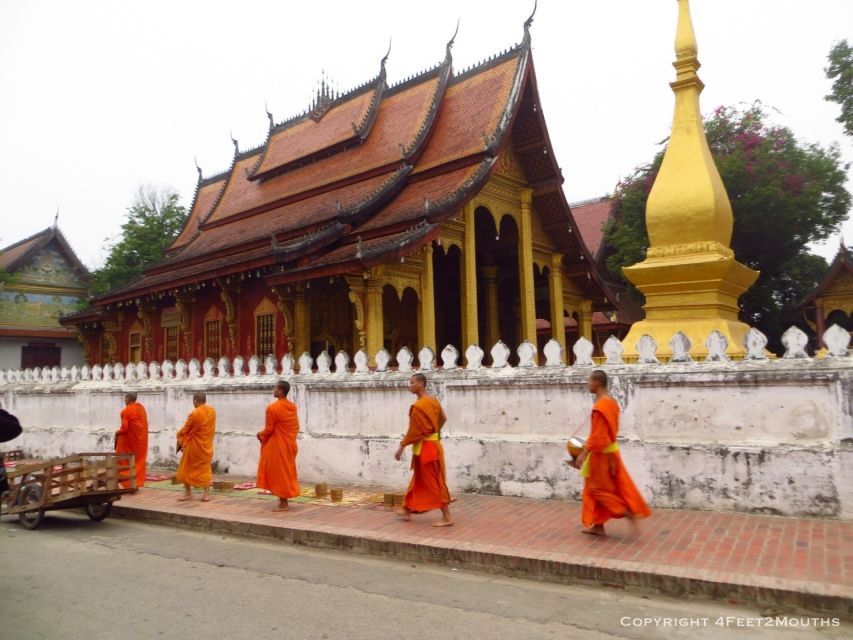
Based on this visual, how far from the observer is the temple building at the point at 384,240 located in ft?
40.5

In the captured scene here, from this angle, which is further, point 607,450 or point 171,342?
point 171,342

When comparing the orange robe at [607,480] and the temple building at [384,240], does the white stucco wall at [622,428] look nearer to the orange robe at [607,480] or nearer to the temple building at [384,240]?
the orange robe at [607,480]

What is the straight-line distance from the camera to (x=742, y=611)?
4.02 m

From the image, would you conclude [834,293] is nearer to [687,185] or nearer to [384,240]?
[687,185]

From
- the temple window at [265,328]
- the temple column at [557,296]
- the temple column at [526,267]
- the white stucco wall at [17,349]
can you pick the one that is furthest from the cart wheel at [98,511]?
the white stucco wall at [17,349]

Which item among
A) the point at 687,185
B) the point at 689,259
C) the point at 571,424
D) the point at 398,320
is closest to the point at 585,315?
the point at 398,320

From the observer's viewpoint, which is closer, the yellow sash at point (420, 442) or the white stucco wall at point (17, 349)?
the yellow sash at point (420, 442)

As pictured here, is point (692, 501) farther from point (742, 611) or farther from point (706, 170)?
point (706, 170)

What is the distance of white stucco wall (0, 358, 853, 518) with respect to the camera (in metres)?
5.59

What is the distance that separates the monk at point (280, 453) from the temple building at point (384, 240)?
377 centimetres

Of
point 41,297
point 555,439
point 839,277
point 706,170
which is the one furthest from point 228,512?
point 41,297

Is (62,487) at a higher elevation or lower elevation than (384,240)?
lower

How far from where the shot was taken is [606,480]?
5199mm

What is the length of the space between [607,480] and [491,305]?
1177 cm
